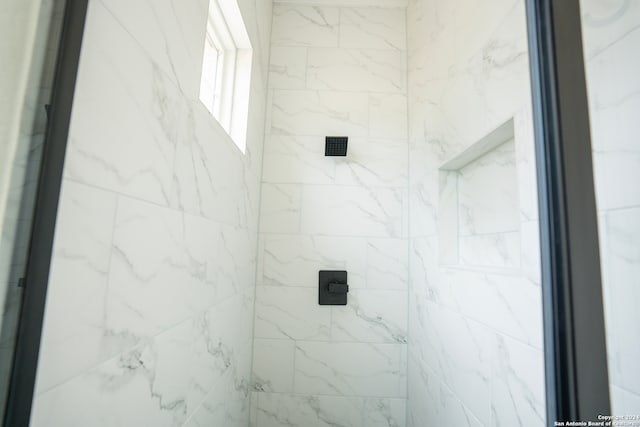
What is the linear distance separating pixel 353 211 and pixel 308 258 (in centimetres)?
43

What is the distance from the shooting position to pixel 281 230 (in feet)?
6.30

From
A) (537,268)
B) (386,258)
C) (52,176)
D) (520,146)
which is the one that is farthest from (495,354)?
(52,176)

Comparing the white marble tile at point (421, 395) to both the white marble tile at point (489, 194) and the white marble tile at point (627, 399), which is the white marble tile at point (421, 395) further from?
the white marble tile at point (627, 399)

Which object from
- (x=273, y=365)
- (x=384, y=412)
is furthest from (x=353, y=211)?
(x=384, y=412)

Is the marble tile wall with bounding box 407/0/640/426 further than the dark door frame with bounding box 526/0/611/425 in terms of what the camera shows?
Yes

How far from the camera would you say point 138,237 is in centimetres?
63

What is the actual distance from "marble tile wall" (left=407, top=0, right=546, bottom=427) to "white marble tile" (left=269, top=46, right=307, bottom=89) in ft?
2.48

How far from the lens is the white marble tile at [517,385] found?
30.6 inches

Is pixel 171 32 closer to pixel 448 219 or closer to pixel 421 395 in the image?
pixel 448 219

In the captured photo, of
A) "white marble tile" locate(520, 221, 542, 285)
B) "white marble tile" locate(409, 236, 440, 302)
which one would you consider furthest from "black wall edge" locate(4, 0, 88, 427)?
"white marble tile" locate(409, 236, 440, 302)

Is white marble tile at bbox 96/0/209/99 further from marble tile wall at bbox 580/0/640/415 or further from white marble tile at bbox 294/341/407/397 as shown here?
white marble tile at bbox 294/341/407/397

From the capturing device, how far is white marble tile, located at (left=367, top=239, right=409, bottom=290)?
187 centimetres

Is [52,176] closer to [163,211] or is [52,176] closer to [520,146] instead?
[163,211]

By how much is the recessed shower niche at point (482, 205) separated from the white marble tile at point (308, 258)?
1.96 ft
